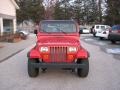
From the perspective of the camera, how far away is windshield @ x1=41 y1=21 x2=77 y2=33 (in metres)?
11.4

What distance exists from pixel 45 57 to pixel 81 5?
191ft

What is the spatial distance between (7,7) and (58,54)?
26.7m

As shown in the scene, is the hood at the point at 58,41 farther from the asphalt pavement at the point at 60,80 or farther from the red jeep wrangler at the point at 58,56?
the asphalt pavement at the point at 60,80

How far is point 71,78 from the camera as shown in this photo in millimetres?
9930

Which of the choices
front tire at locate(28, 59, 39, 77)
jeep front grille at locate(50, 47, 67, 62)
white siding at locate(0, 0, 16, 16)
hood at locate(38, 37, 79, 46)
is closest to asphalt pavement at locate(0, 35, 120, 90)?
front tire at locate(28, 59, 39, 77)

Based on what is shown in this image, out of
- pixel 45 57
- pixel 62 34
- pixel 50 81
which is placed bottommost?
Result: pixel 50 81

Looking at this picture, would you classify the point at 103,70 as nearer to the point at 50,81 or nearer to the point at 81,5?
the point at 50,81

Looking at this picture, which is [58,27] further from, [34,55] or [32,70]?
[32,70]

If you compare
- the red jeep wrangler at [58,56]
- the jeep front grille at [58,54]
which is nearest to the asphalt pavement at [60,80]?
the red jeep wrangler at [58,56]

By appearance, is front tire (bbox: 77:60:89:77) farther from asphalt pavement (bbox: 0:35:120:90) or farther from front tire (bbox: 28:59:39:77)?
front tire (bbox: 28:59:39:77)

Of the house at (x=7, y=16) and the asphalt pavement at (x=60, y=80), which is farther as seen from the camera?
the house at (x=7, y=16)

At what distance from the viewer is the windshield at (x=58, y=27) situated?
11445 millimetres

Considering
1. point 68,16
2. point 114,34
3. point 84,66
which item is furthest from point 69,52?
point 68,16

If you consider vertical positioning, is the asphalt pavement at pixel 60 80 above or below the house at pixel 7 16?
below
